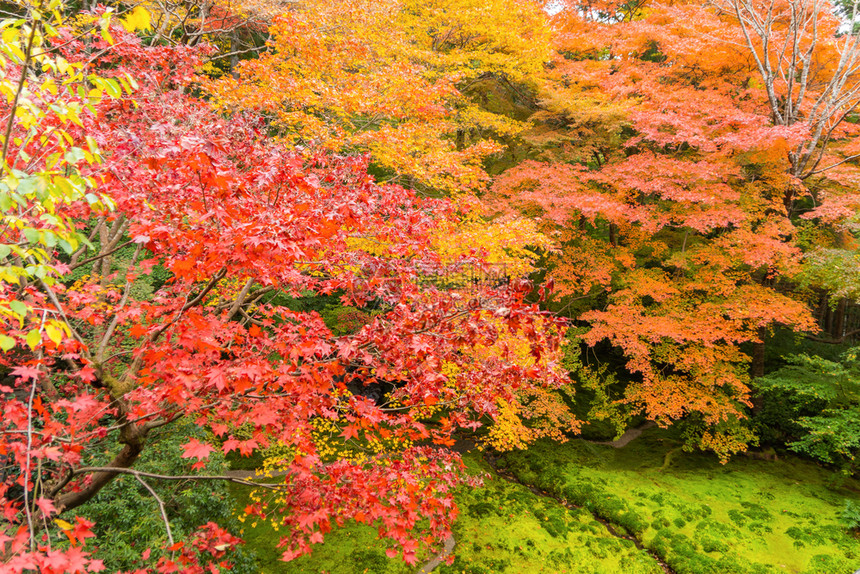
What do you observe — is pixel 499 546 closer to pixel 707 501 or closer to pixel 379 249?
pixel 707 501

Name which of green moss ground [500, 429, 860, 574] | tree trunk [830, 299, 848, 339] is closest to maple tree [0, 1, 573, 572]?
green moss ground [500, 429, 860, 574]

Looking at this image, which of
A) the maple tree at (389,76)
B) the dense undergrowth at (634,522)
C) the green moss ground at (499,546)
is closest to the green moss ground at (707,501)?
the dense undergrowth at (634,522)

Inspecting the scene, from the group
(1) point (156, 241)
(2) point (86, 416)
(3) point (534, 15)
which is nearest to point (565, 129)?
(3) point (534, 15)

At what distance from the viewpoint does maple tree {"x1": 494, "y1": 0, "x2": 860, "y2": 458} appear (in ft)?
28.6

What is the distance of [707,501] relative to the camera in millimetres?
8734

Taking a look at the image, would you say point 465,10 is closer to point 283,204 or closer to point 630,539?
point 283,204

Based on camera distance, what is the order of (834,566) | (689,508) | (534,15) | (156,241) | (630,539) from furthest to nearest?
(534,15), (689,508), (630,539), (834,566), (156,241)

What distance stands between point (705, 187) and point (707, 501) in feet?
22.5

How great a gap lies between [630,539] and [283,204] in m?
8.68

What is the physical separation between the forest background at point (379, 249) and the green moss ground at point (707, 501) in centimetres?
79

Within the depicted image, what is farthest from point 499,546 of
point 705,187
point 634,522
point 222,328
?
point 705,187

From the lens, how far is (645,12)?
14578 millimetres

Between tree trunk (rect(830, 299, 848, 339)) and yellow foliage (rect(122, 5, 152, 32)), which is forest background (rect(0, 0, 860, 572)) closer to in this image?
yellow foliage (rect(122, 5, 152, 32))

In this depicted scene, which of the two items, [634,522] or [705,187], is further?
[705,187]
